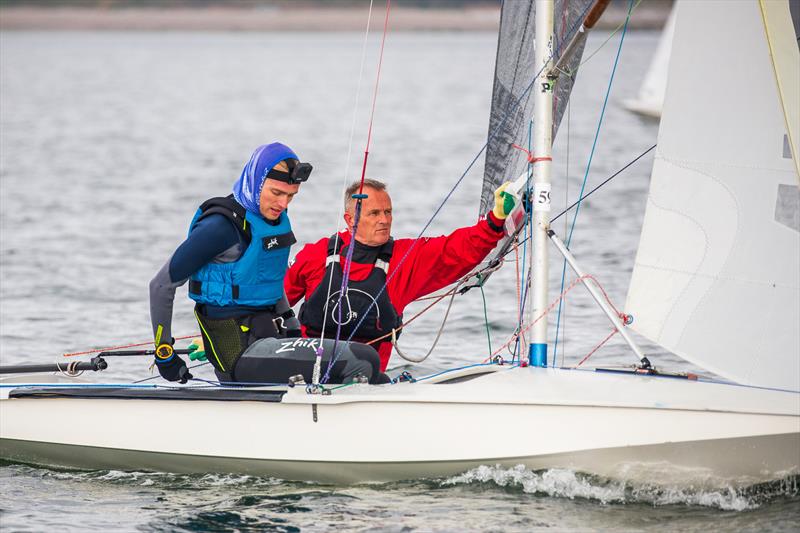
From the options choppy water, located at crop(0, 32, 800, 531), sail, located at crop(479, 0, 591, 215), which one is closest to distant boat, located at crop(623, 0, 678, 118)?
choppy water, located at crop(0, 32, 800, 531)

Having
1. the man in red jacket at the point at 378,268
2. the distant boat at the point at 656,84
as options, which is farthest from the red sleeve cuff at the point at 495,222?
the distant boat at the point at 656,84

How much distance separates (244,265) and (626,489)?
1.73 meters

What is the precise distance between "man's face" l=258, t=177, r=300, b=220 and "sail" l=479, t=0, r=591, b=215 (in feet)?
3.76

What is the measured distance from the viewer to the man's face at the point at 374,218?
5305 millimetres

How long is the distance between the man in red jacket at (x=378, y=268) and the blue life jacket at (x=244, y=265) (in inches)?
11.2

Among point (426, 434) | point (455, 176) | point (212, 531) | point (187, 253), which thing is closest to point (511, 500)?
point (426, 434)

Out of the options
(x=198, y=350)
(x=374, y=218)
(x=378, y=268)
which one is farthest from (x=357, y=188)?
(x=198, y=350)

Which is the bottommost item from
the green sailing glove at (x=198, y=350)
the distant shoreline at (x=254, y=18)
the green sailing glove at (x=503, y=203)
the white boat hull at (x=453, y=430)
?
the white boat hull at (x=453, y=430)

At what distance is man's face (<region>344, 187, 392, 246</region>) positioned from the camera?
17.4ft

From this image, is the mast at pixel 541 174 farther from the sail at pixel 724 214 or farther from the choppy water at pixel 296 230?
the choppy water at pixel 296 230

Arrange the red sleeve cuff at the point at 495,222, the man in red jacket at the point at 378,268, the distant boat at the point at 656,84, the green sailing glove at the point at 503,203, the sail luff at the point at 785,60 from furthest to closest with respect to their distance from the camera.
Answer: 1. the distant boat at the point at 656,84
2. the man in red jacket at the point at 378,268
3. the red sleeve cuff at the point at 495,222
4. the green sailing glove at the point at 503,203
5. the sail luff at the point at 785,60

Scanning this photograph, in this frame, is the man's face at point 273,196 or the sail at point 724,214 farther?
the man's face at point 273,196

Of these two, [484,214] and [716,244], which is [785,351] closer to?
[716,244]

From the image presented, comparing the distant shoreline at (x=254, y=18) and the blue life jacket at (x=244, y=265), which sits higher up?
the distant shoreline at (x=254, y=18)
